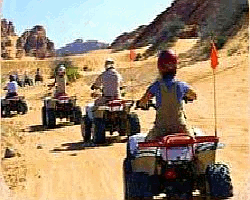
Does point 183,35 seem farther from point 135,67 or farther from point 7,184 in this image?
point 7,184

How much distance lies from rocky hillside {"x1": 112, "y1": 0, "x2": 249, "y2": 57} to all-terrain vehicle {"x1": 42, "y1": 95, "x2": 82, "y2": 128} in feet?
62.8

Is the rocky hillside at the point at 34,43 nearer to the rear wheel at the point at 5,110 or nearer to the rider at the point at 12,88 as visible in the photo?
the rear wheel at the point at 5,110

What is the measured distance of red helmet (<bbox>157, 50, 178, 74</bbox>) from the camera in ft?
19.8

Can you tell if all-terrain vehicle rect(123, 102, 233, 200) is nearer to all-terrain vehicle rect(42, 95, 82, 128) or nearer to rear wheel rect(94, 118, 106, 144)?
rear wheel rect(94, 118, 106, 144)

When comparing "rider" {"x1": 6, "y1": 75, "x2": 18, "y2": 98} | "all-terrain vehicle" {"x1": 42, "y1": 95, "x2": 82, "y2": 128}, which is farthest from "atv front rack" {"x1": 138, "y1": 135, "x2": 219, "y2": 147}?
"rider" {"x1": 6, "y1": 75, "x2": 18, "y2": 98}

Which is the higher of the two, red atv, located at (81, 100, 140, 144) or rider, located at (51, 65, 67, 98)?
rider, located at (51, 65, 67, 98)

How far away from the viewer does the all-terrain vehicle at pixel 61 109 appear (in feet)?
47.2

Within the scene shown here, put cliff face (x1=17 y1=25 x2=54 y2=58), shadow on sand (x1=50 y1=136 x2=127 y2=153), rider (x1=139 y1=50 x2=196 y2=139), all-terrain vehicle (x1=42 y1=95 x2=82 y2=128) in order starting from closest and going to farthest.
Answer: rider (x1=139 y1=50 x2=196 y2=139) < shadow on sand (x1=50 y1=136 x2=127 y2=153) < all-terrain vehicle (x1=42 y1=95 x2=82 y2=128) < cliff face (x1=17 y1=25 x2=54 y2=58)

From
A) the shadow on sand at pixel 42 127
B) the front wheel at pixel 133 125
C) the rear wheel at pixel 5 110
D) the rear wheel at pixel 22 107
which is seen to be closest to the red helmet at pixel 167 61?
the front wheel at pixel 133 125

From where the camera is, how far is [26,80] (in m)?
38.5

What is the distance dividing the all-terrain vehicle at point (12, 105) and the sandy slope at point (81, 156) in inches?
9.2

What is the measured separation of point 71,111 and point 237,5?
2636 centimetres

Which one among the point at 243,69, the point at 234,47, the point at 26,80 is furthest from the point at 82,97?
the point at 26,80

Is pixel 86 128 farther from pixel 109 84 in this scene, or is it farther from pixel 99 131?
pixel 109 84
